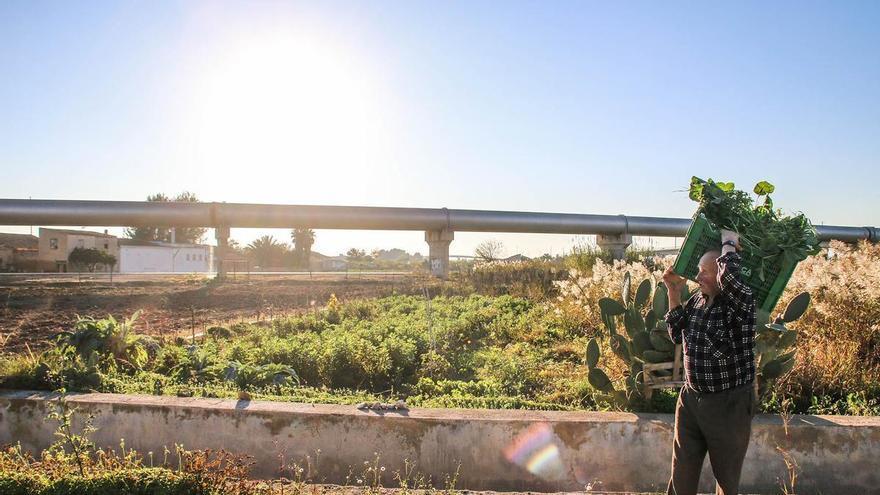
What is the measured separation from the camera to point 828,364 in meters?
5.35

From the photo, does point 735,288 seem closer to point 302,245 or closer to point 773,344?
point 773,344

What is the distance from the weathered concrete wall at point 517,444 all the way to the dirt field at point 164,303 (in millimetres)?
4958

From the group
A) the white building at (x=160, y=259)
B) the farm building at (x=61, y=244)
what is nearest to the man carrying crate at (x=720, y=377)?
the farm building at (x=61, y=244)

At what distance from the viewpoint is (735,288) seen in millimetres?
2982

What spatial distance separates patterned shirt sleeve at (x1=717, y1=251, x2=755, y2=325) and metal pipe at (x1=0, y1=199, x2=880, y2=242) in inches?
505

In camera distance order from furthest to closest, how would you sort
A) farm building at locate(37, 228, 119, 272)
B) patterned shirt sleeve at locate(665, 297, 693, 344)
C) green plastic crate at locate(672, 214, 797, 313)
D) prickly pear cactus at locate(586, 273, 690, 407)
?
farm building at locate(37, 228, 119, 272)
prickly pear cactus at locate(586, 273, 690, 407)
green plastic crate at locate(672, 214, 797, 313)
patterned shirt sleeve at locate(665, 297, 693, 344)

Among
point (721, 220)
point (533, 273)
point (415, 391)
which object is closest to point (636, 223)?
point (533, 273)

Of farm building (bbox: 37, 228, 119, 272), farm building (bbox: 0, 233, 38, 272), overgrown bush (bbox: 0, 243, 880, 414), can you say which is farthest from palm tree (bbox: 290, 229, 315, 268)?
overgrown bush (bbox: 0, 243, 880, 414)

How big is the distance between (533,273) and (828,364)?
10613mm

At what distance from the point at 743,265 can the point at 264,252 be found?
47429 mm

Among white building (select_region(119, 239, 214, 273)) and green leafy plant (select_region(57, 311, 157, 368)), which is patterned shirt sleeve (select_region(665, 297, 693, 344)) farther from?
white building (select_region(119, 239, 214, 273))

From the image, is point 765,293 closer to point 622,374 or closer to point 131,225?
point 622,374

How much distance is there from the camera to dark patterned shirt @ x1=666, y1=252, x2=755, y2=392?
9.91 ft

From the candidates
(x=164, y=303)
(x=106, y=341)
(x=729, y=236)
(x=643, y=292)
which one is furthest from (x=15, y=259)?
(x=729, y=236)
